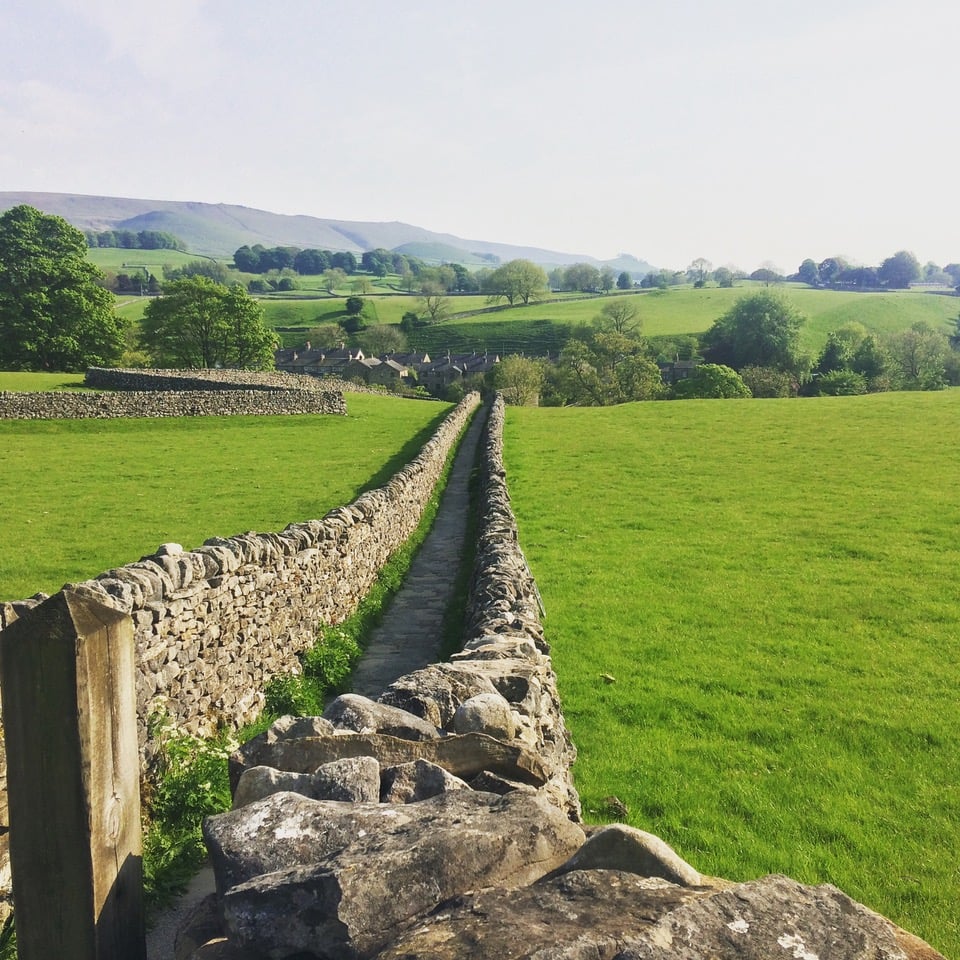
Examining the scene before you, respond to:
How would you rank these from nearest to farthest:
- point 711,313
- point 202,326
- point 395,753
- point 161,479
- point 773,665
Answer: point 395,753
point 773,665
point 161,479
point 202,326
point 711,313

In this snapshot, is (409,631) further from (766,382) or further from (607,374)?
(766,382)

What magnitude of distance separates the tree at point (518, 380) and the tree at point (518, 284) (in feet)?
326

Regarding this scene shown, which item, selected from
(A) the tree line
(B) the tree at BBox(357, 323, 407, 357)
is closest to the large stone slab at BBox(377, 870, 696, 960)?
(A) the tree line

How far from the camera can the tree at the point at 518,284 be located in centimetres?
18025

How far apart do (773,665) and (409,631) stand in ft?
Result: 17.4

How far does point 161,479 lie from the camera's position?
2509 cm

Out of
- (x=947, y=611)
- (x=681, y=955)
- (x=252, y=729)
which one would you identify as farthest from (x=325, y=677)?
(x=947, y=611)

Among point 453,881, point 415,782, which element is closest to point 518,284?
point 415,782

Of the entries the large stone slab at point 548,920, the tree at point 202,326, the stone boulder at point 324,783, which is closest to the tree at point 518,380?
the tree at point 202,326

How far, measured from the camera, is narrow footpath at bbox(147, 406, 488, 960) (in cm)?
511

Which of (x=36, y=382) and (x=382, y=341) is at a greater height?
(x=382, y=341)

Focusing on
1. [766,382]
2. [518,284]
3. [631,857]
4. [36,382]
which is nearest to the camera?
[631,857]

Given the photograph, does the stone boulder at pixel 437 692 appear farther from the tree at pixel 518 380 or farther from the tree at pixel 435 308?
the tree at pixel 435 308

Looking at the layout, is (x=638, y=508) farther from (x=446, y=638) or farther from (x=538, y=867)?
(x=538, y=867)
